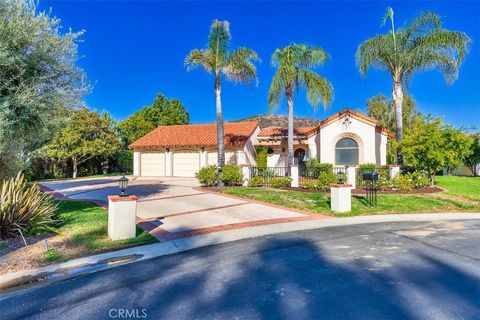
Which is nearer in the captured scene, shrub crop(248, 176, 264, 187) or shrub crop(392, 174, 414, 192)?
shrub crop(392, 174, 414, 192)

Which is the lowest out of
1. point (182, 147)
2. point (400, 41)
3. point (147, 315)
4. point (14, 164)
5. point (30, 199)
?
point (147, 315)

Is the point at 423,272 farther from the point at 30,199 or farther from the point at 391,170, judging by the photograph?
the point at 391,170

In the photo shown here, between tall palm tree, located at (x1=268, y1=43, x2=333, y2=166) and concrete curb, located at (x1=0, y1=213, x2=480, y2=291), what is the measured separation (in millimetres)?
8577

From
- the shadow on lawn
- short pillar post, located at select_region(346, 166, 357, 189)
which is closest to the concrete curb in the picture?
the shadow on lawn

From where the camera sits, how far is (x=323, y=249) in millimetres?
6160

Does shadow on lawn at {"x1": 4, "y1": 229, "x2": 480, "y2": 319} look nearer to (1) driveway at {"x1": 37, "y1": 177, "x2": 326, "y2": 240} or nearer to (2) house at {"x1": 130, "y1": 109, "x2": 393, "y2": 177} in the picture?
(1) driveway at {"x1": 37, "y1": 177, "x2": 326, "y2": 240}

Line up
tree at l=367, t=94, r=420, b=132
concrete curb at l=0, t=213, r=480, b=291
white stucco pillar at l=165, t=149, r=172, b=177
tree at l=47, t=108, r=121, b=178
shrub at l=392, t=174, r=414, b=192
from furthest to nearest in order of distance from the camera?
1. tree at l=367, t=94, r=420, b=132
2. tree at l=47, t=108, r=121, b=178
3. white stucco pillar at l=165, t=149, r=172, b=177
4. shrub at l=392, t=174, r=414, b=192
5. concrete curb at l=0, t=213, r=480, b=291

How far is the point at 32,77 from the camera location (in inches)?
309

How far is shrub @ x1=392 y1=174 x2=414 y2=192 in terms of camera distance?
560 inches

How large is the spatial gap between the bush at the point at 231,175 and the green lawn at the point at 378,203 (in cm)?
343

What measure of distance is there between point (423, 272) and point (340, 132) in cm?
1750

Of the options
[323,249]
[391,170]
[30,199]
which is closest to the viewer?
[323,249]

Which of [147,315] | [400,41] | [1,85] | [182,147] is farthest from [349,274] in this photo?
[182,147]

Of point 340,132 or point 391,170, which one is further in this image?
point 340,132
